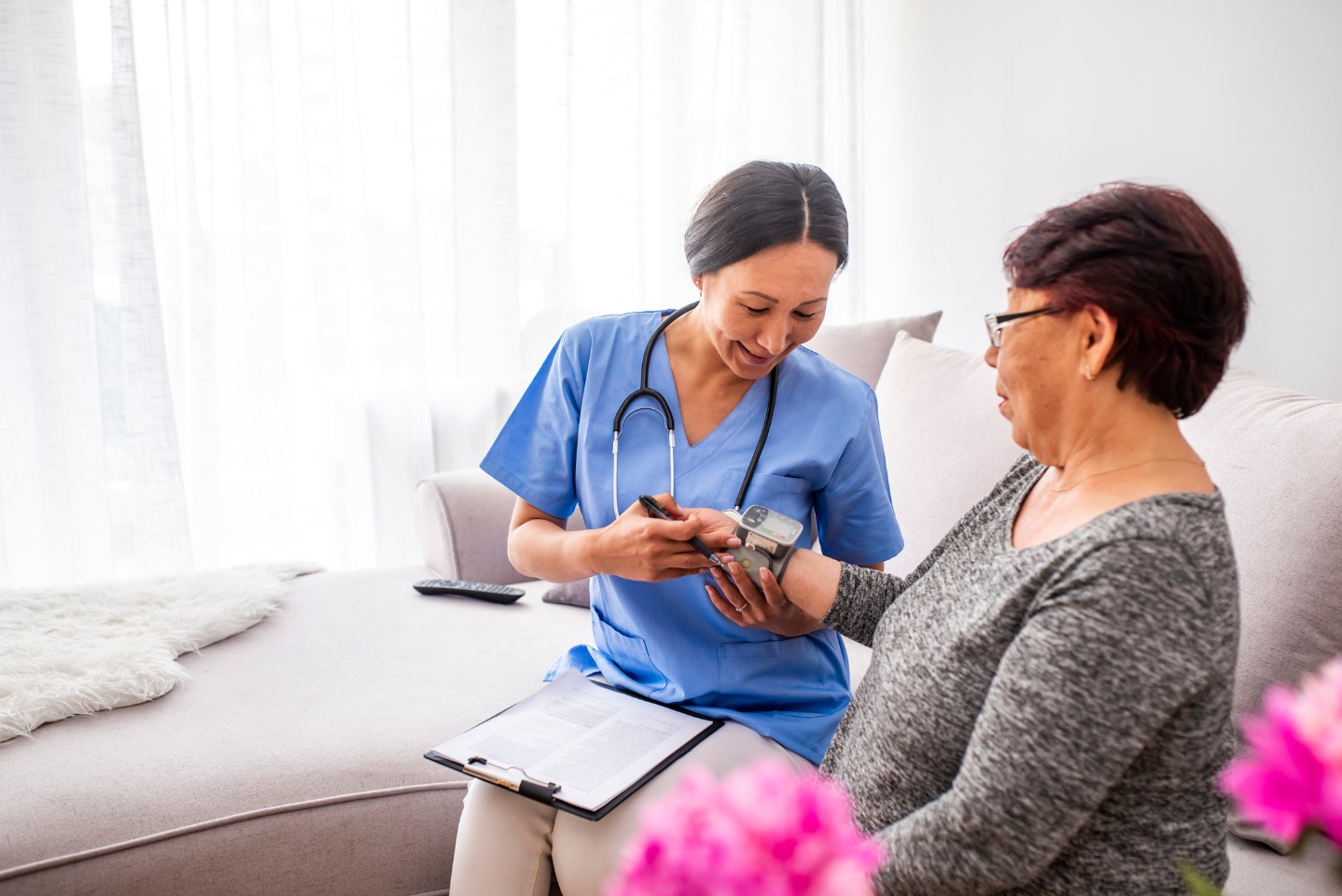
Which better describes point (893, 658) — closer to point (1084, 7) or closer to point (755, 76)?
point (1084, 7)

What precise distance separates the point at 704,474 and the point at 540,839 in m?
0.51

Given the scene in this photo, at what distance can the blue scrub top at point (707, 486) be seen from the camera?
1.31 meters

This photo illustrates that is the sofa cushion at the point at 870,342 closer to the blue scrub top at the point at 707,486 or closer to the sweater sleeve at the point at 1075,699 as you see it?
the blue scrub top at the point at 707,486

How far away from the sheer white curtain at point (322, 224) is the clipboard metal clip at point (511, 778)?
147 centimetres

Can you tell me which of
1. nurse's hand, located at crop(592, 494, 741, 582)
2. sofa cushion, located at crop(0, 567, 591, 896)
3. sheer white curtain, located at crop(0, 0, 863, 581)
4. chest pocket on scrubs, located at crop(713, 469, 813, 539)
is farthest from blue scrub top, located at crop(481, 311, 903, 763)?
sheer white curtain, located at crop(0, 0, 863, 581)

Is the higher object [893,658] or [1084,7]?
[1084,7]

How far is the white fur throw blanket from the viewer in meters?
1.41

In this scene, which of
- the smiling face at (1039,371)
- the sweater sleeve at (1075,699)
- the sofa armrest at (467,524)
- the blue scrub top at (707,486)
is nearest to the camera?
the sweater sleeve at (1075,699)

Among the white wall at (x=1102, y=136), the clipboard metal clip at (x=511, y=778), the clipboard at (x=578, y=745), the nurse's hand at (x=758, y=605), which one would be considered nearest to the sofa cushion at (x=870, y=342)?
the white wall at (x=1102, y=136)

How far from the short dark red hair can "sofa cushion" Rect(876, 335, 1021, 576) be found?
76 centimetres

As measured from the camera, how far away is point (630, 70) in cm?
268

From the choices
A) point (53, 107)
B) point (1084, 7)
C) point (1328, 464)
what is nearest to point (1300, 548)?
point (1328, 464)

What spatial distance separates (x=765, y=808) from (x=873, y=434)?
1.00 meters

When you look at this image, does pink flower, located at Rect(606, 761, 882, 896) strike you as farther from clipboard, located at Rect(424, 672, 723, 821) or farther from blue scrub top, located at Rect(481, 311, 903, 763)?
blue scrub top, located at Rect(481, 311, 903, 763)
